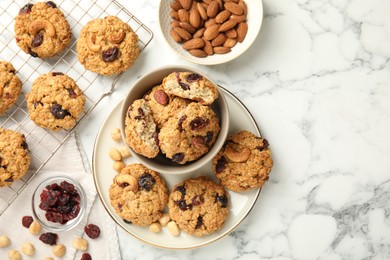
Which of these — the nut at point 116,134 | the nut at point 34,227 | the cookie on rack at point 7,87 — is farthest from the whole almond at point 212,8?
the nut at point 34,227

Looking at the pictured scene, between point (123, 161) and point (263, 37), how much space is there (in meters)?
0.91

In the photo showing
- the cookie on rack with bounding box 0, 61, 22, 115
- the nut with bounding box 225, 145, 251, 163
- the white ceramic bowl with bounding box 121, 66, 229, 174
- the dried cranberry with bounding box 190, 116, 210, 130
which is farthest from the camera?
the cookie on rack with bounding box 0, 61, 22, 115

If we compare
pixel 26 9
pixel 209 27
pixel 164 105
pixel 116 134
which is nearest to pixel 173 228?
pixel 116 134

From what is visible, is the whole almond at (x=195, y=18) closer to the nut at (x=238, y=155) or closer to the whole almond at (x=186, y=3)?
the whole almond at (x=186, y=3)

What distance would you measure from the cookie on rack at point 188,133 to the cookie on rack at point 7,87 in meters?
0.80

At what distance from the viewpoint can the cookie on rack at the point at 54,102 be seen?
2367 mm

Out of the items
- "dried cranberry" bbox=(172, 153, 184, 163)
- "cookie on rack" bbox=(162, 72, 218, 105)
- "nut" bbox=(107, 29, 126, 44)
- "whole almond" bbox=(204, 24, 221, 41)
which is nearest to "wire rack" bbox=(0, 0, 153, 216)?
"nut" bbox=(107, 29, 126, 44)

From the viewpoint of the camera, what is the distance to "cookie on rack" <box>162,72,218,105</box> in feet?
6.84

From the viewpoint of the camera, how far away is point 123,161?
246 cm

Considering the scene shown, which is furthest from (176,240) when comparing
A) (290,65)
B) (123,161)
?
(290,65)

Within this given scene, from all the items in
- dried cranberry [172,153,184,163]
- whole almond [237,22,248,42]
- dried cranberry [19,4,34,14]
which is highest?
dried cranberry [19,4,34,14]

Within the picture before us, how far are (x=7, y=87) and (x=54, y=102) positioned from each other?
245mm

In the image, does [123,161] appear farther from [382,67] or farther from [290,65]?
[382,67]

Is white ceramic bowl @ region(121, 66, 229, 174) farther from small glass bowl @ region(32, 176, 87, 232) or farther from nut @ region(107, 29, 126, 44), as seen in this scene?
small glass bowl @ region(32, 176, 87, 232)
